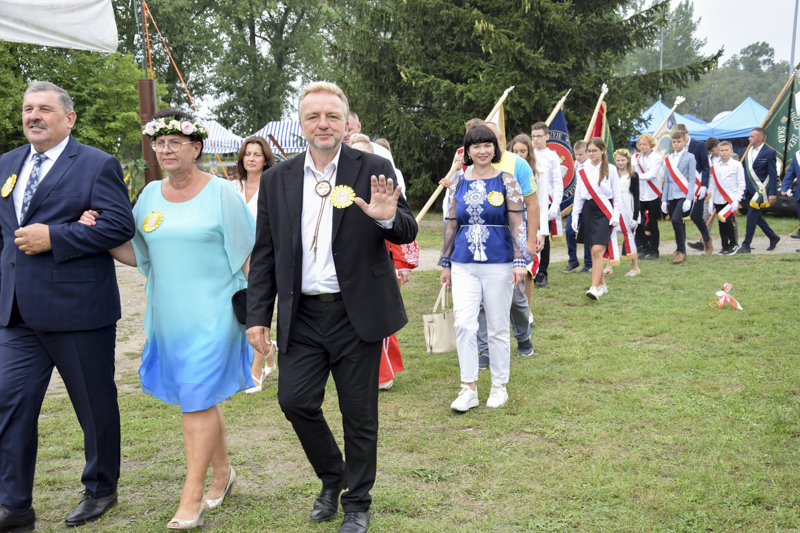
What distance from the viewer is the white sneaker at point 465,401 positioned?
16.6ft

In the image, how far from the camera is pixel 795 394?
4938mm

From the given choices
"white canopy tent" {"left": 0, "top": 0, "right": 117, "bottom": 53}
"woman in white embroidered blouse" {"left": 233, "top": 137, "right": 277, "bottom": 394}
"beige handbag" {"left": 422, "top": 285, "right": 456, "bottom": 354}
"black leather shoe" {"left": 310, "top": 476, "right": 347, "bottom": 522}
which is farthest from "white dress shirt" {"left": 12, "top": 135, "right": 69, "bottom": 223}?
"beige handbag" {"left": 422, "top": 285, "right": 456, "bottom": 354}

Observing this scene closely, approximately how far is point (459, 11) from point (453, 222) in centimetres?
1332

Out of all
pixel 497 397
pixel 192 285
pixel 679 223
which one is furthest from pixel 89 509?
pixel 679 223

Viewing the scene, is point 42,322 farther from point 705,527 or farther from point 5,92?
point 5,92

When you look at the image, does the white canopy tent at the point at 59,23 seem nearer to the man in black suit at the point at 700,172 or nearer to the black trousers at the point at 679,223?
the black trousers at the point at 679,223

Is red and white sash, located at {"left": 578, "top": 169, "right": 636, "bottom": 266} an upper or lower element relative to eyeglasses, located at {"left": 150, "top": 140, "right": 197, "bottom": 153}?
lower

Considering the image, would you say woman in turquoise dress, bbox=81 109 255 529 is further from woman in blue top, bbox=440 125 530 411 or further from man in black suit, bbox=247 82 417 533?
woman in blue top, bbox=440 125 530 411

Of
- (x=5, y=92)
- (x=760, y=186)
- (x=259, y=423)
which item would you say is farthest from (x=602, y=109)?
(x=5, y=92)

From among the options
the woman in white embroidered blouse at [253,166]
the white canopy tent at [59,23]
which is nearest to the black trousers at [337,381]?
the white canopy tent at [59,23]

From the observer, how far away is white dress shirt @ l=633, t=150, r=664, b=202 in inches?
479

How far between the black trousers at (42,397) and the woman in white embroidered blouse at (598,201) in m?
6.65

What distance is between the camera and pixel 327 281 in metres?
3.19

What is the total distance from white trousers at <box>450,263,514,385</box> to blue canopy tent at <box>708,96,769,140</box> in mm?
24291
